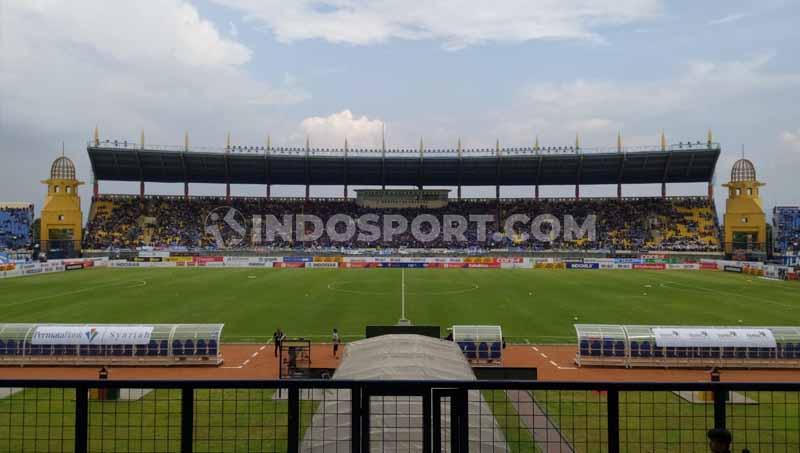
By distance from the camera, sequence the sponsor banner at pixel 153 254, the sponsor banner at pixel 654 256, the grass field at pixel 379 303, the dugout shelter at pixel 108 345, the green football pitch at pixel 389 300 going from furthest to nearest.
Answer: the sponsor banner at pixel 153 254 < the sponsor banner at pixel 654 256 < the green football pitch at pixel 389 300 < the dugout shelter at pixel 108 345 < the grass field at pixel 379 303

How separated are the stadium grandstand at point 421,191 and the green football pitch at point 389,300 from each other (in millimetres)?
28404

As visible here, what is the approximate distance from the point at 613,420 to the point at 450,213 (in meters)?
91.2

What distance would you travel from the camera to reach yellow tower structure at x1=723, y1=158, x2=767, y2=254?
84.9 m

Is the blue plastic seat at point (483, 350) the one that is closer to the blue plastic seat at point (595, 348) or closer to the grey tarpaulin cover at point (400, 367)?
the blue plastic seat at point (595, 348)

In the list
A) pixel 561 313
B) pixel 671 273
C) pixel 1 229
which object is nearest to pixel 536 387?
pixel 561 313

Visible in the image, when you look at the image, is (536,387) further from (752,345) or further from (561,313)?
(561,313)

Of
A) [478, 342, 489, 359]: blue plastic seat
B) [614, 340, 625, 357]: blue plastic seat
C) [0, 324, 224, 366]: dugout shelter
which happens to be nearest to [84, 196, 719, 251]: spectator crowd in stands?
[614, 340, 625, 357]: blue plastic seat

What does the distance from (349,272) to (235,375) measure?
40.2 m

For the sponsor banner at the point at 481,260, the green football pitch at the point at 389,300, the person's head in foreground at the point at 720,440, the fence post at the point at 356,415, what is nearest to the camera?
the person's head in foreground at the point at 720,440

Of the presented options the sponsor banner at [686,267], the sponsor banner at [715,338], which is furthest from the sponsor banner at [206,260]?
the sponsor banner at [715,338]

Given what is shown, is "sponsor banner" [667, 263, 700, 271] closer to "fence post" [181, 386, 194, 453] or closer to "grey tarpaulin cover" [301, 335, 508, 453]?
"grey tarpaulin cover" [301, 335, 508, 453]

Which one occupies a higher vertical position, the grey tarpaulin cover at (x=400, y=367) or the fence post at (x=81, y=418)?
the fence post at (x=81, y=418)

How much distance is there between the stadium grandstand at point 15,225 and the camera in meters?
100

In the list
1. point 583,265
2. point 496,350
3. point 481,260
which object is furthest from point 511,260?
point 496,350
